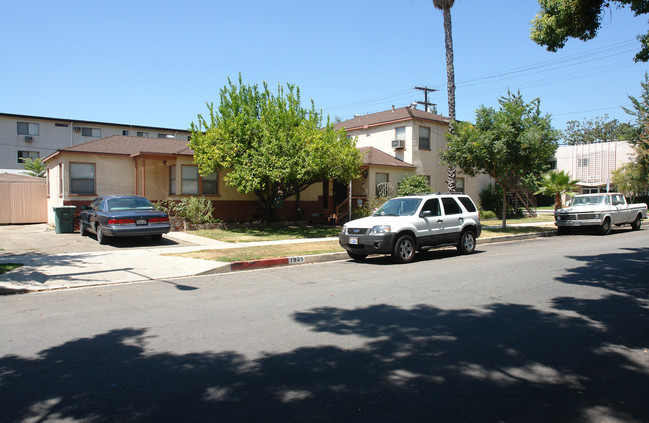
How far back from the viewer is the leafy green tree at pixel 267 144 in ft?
56.5

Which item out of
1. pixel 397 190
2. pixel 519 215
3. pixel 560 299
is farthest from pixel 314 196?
pixel 560 299

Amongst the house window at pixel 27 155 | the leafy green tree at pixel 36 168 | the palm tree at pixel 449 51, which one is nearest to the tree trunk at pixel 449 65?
the palm tree at pixel 449 51

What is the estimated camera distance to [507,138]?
1873cm

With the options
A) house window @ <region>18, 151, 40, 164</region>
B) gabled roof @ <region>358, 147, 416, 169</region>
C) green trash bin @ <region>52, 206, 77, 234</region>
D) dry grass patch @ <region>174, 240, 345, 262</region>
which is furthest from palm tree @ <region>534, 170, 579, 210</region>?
house window @ <region>18, 151, 40, 164</region>

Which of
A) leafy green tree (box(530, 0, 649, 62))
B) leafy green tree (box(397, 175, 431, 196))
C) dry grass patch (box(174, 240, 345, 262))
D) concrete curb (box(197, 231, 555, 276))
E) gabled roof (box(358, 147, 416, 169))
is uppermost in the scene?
leafy green tree (box(530, 0, 649, 62))

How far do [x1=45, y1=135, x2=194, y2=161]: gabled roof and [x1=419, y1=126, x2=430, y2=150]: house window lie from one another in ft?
45.2

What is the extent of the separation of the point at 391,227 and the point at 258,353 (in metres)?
6.98

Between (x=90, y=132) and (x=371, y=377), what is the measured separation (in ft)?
142

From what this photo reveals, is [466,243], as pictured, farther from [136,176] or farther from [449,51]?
[136,176]

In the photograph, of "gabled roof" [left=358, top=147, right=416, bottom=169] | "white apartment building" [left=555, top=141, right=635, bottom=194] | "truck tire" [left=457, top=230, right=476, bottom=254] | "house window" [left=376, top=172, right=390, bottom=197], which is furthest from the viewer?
"white apartment building" [left=555, top=141, right=635, bottom=194]

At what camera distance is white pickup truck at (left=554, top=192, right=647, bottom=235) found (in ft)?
62.8

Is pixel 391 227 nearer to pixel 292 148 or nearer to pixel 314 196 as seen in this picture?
pixel 292 148

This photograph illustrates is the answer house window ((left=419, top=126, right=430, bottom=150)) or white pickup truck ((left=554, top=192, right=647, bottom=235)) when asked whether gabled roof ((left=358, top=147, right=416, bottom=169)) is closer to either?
house window ((left=419, top=126, right=430, bottom=150))

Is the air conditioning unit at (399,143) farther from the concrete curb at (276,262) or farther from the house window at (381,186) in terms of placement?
the concrete curb at (276,262)
